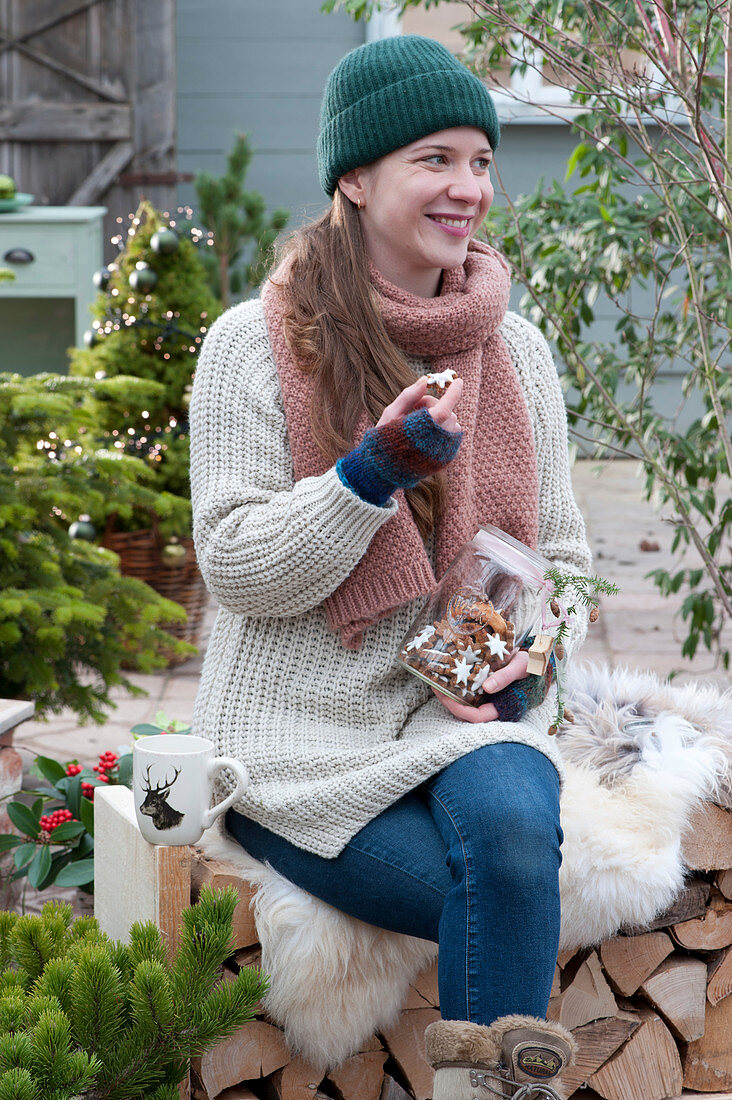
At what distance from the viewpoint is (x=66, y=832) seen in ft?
6.79

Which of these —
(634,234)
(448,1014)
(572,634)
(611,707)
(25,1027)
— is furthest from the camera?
(634,234)

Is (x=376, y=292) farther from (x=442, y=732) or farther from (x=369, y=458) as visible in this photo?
(x=442, y=732)

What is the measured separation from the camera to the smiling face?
172 cm

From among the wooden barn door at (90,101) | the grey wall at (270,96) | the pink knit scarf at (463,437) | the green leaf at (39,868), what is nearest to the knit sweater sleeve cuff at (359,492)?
the pink knit scarf at (463,437)

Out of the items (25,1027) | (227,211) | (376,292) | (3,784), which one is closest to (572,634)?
(376,292)

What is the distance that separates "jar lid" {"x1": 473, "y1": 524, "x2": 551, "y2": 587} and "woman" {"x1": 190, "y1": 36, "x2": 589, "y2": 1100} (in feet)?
0.27

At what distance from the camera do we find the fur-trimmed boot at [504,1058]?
4.28ft

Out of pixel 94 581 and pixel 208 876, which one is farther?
pixel 94 581

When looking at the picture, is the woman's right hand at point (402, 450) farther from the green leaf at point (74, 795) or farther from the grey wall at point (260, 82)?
the grey wall at point (260, 82)

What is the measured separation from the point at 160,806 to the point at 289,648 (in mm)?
335

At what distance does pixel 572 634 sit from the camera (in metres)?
1.74

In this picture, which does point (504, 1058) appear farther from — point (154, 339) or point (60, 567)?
point (154, 339)

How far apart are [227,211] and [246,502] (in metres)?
4.19

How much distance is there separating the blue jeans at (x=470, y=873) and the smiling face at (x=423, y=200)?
0.74 metres
